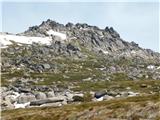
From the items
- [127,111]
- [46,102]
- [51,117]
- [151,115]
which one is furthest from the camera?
[46,102]

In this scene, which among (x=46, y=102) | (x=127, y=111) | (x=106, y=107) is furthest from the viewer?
(x=46, y=102)

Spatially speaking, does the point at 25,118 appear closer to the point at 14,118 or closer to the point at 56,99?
the point at 14,118

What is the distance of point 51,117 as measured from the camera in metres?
107

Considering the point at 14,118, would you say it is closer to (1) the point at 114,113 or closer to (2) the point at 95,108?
(2) the point at 95,108

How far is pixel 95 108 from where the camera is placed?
100 meters

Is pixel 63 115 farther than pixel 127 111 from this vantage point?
Yes

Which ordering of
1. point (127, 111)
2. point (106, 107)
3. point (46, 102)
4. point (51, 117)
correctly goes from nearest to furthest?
point (127, 111) < point (106, 107) < point (51, 117) < point (46, 102)

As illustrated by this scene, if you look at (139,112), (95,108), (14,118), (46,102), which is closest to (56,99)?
(46,102)

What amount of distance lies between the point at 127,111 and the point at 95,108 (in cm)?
1047

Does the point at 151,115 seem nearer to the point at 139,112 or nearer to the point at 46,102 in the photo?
the point at 139,112

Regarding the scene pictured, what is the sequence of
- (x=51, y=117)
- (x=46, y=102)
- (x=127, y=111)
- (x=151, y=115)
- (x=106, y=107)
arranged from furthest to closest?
1. (x=46, y=102)
2. (x=51, y=117)
3. (x=106, y=107)
4. (x=127, y=111)
5. (x=151, y=115)

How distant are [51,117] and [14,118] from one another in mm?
12692

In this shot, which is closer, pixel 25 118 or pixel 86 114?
pixel 86 114

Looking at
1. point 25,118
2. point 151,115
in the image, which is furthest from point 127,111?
point 25,118
